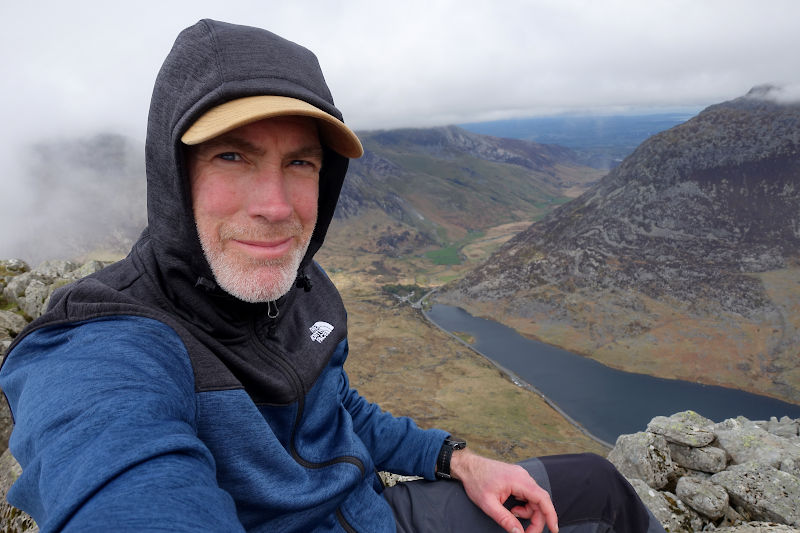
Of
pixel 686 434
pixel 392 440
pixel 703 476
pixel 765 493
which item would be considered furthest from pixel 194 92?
pixel 686 434

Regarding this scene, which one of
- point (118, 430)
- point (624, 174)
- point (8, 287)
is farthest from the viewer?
point (624, 174)

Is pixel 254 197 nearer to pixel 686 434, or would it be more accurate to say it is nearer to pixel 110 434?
pixel 110 434

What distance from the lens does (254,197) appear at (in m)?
2.25

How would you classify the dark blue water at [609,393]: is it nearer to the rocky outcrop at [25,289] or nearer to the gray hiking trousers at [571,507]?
the gray hiking trousers at [571,507]

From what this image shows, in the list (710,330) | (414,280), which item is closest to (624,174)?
(710,330)

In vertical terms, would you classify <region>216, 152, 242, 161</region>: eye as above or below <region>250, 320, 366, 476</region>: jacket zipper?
above

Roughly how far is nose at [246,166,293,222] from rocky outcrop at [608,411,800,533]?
7856 millimetres

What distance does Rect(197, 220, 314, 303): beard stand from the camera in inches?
90.6

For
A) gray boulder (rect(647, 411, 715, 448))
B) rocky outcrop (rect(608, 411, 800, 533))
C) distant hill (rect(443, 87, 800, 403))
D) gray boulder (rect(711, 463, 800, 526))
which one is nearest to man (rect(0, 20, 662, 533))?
rocky outcrop (rect(608, 411, 800, 533))

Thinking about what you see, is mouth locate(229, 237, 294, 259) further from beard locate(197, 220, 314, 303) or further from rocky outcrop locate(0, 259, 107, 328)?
rocky outcrop locate(0, 259, 107, 328)

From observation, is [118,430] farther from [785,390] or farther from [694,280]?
[694,280]

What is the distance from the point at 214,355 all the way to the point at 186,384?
10.2 inches

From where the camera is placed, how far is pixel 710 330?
86.2 m

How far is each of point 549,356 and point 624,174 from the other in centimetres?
8995
